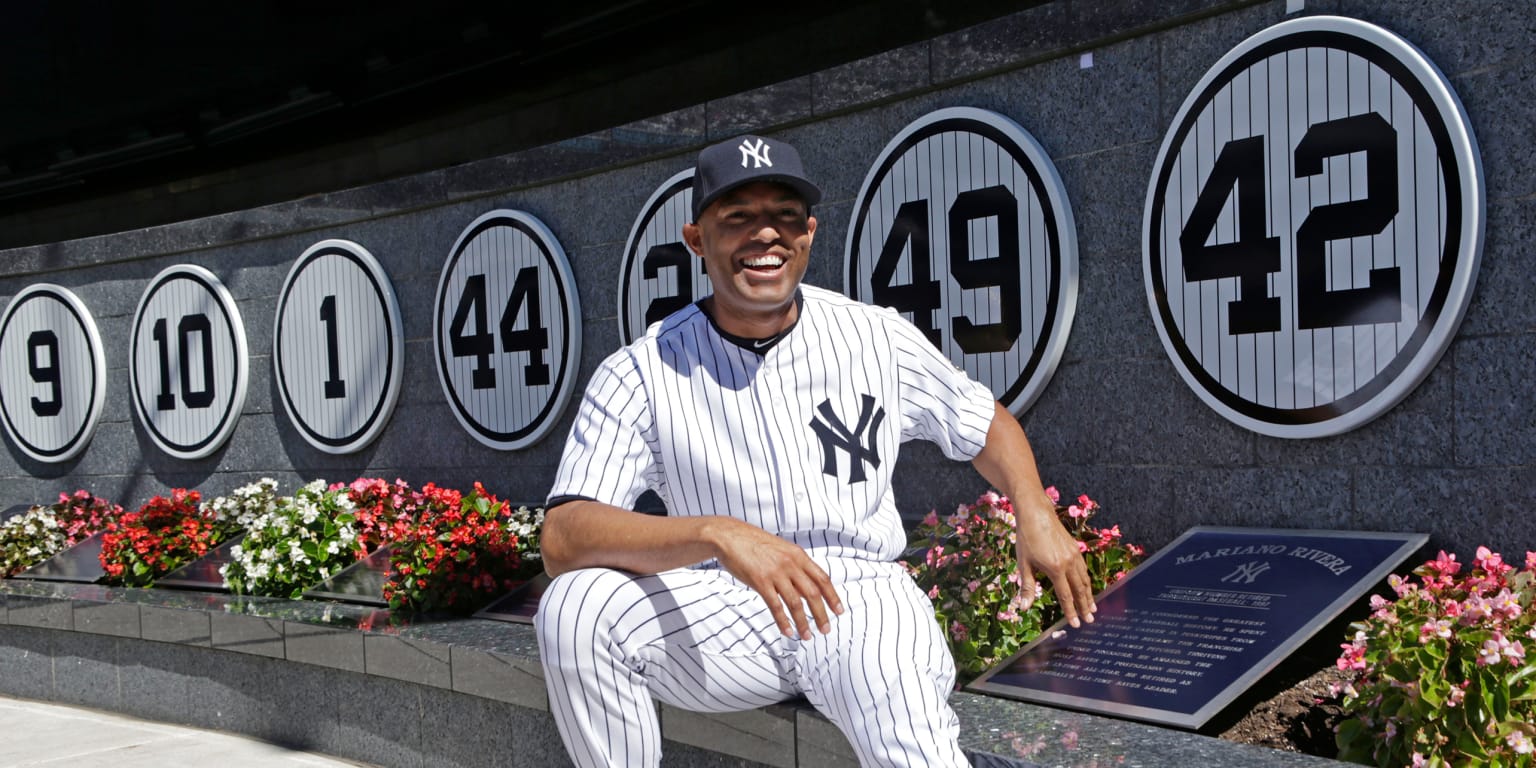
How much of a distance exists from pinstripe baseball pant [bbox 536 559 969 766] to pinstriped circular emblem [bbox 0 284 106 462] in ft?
28.5

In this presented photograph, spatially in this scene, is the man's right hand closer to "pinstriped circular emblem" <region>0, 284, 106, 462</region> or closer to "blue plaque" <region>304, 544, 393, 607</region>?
"blue plaque" <region>304, 544, 393, 607</region>

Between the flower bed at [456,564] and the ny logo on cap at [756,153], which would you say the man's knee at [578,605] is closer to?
the ny logo on cap at [756,153]

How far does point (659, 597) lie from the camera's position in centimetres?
328

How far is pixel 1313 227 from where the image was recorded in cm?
477

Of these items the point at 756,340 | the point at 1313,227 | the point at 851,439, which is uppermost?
the point at 1313,227

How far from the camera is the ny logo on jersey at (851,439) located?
3387mm

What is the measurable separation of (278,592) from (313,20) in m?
4.62

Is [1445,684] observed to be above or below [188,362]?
below

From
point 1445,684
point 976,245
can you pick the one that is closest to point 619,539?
point 1445,684

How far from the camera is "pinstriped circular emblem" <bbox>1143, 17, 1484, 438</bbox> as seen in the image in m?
4.49

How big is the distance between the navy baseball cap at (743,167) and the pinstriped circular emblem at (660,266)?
11.8ft

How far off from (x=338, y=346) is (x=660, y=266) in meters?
2.86

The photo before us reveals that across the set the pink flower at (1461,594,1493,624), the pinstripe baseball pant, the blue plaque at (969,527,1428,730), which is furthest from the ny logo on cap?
the pink flower at (1461,594,1493,624)

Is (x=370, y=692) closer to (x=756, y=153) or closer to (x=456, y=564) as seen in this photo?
(x=456, y=564)
